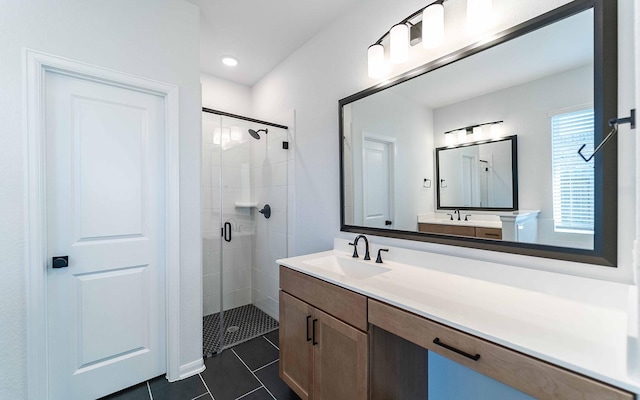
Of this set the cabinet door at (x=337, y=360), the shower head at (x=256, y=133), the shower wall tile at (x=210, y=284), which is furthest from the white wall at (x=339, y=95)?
the shower wall tile at (x=210, y=284)

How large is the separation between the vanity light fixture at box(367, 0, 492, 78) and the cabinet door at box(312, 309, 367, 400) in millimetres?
1495

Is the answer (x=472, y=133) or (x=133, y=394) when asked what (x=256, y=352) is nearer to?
(x=133, y=394)

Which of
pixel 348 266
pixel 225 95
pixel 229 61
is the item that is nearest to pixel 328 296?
pixel 348 266

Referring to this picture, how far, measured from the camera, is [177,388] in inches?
69.1

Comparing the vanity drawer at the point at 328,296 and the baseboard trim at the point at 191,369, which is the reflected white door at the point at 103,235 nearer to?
the baseboard trim at the point at 191,369

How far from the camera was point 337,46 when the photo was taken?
6.76 feet

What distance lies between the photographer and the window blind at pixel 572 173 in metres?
1.02

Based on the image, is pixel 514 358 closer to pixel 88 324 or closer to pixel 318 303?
pixel 318 303

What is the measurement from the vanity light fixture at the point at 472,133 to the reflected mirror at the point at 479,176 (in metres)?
0.03

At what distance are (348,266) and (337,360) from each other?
0.60 metres

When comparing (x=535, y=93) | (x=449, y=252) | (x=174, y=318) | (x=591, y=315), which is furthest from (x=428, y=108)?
(x=174, y=318)

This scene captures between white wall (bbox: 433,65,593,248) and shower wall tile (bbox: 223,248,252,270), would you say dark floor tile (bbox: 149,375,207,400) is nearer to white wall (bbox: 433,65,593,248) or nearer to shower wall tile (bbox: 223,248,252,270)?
shower wall tile (bbox: 223,248,252,270)

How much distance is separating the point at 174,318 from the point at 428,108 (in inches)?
84.9

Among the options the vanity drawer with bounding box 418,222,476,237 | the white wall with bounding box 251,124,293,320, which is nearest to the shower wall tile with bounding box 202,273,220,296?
the white wall with bounding box 251,124,293,320
